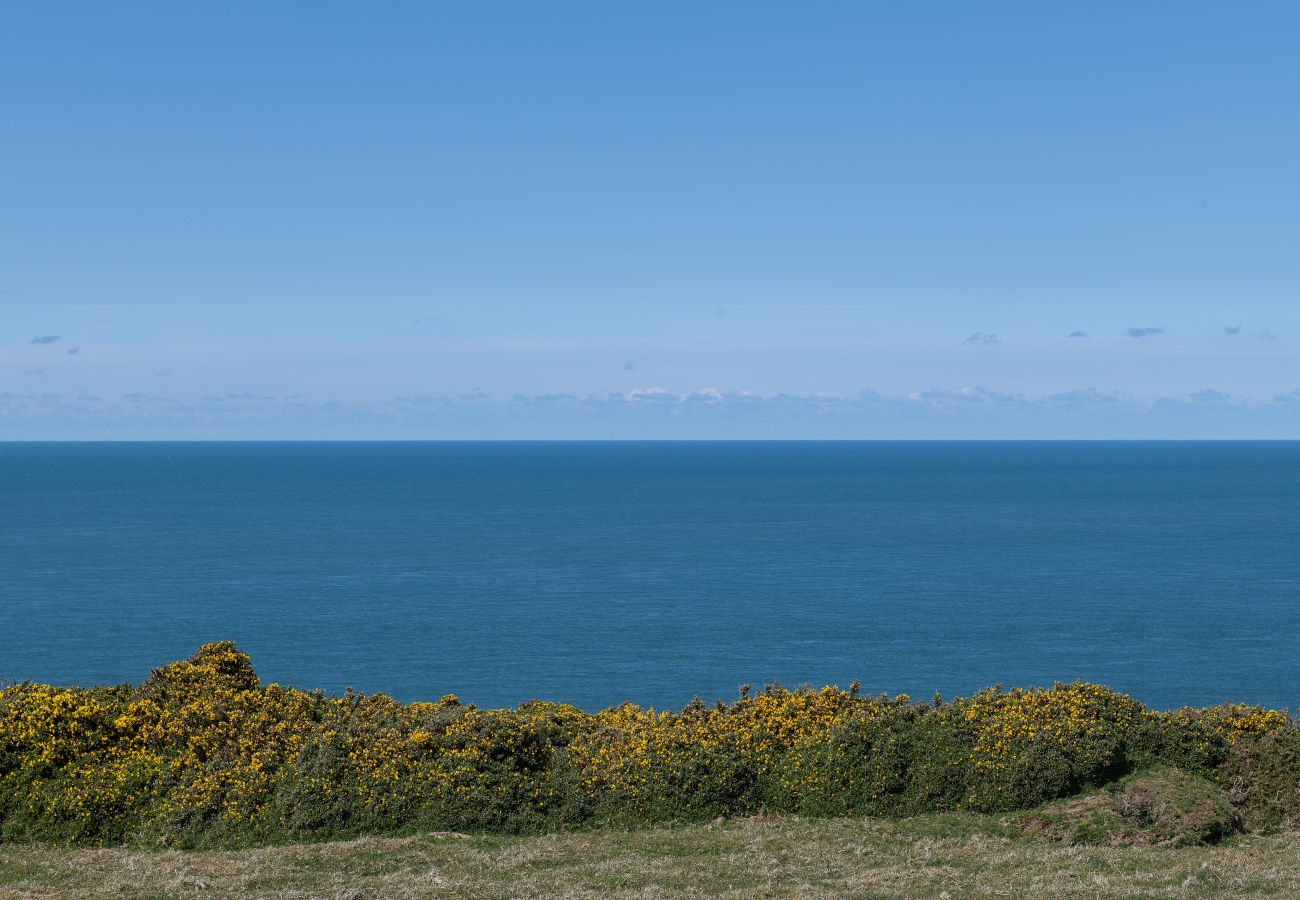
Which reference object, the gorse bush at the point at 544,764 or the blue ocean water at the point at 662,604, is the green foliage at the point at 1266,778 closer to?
the gorse bush at the point at 544,764

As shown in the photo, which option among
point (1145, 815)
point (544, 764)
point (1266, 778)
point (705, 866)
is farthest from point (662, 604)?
point (705, 866)

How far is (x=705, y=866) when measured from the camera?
19922 mm

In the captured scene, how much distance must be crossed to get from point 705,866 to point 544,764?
5.09 metres

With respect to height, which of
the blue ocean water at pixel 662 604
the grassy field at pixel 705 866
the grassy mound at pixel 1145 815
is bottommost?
the blue ocean water at pixel 662 604

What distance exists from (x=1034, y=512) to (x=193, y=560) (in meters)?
126

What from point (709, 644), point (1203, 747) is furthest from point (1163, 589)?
point (1203, 747)

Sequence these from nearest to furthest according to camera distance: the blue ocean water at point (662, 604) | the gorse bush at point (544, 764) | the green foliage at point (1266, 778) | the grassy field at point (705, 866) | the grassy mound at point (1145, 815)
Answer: the grassy field at point (705, 866) → the grassy mound at point (1145, 815) → the gorse bush at point (544, 764) → the green foliage at point (1266, 778) → the blue ocean water at point (662, 604)

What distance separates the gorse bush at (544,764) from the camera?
22516mm

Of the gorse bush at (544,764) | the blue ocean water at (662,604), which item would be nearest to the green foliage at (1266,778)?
the gorse bush at (544,764)

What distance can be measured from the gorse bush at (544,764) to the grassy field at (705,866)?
663 mm

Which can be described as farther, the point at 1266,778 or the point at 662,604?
the point at 662,604

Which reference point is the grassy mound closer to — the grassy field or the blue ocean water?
the grassy field

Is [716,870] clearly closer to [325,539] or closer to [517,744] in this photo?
[517,744]

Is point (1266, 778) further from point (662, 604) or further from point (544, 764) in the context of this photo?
point (662, 604)
